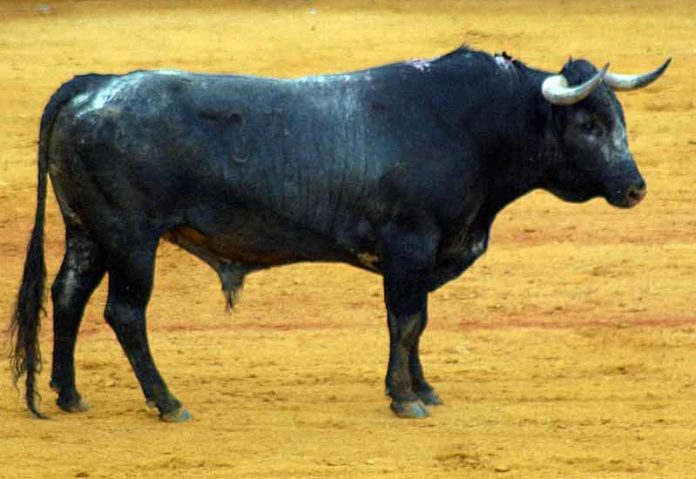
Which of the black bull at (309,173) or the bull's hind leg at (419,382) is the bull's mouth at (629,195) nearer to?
the black bull at (309,173)

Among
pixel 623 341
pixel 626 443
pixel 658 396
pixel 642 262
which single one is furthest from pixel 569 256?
pixel 626 443

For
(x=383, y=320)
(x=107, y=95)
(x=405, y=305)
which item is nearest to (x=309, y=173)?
(x=405, y=305)

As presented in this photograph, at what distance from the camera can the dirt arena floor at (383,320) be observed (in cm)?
1135

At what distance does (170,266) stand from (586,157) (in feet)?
15.8

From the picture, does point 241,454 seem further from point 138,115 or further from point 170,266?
point 170,266

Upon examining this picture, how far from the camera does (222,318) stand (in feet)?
48.7

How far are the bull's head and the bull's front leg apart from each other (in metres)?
1.03

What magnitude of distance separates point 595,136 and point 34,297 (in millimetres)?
3335

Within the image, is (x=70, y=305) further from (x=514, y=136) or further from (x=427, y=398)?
(x=514, y=136)

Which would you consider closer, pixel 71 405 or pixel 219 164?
pixel 219 164

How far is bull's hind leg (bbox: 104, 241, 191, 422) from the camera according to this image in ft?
38.3

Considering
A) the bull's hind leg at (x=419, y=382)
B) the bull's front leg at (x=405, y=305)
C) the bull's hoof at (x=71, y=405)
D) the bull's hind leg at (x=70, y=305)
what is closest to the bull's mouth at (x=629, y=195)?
the bull's front leg at (x=405, y=305)

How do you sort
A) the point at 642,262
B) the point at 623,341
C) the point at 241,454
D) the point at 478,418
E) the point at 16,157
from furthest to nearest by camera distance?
the point at 16,157 < the point at 642,262 < the point at 623,341 < the point at 478,418 < the point at 241,454

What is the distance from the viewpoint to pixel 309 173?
11906 millimetres
